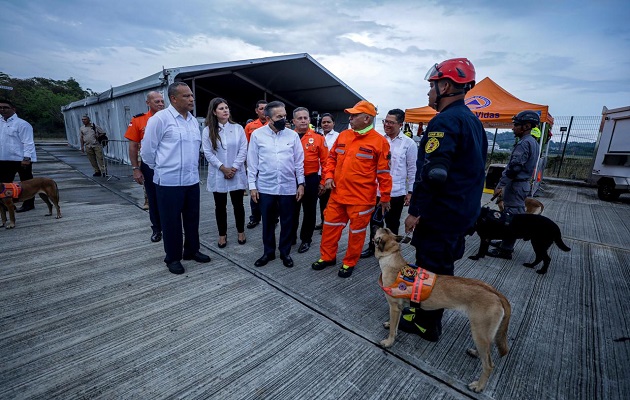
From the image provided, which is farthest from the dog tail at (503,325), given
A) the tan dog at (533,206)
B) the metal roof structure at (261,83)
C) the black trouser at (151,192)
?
the metal roof structure at (261,83)

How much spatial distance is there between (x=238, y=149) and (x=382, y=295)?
2645mm

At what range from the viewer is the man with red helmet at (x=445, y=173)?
6.10 ft

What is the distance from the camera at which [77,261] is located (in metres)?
3.34

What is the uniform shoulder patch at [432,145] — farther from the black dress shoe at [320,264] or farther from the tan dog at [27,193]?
the tan dog at [27,193]

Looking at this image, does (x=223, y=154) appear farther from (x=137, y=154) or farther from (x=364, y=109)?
(x=364, y=109)

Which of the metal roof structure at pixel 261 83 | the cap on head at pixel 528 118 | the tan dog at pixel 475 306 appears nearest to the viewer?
the tan dog at pixel 475 306

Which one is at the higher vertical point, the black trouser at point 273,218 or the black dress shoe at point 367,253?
the black trouser at point 273,218

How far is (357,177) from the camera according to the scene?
9.96 ft

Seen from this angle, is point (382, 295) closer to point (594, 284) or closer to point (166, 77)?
point (594, 284)

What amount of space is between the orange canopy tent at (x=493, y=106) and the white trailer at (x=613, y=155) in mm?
2480

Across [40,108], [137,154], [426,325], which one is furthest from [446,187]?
[40,108]

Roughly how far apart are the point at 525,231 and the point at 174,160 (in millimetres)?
4490

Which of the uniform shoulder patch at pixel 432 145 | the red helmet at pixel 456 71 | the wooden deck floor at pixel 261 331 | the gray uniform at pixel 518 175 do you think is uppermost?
the red helmet at pixel 456 71

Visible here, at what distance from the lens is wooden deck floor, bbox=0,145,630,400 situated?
177cm
